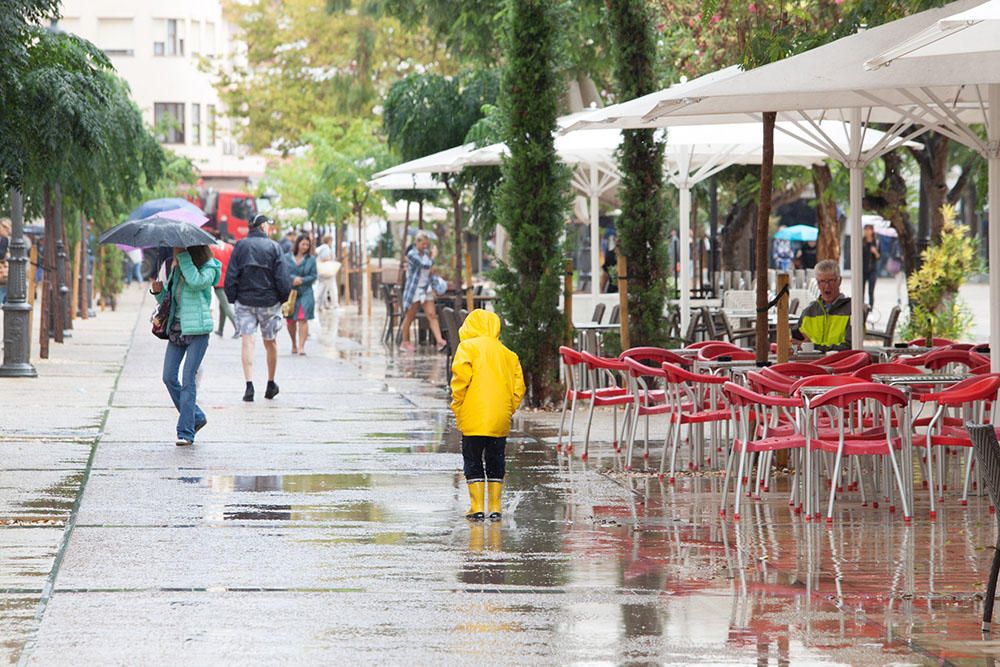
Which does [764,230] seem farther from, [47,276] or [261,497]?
[47,276]

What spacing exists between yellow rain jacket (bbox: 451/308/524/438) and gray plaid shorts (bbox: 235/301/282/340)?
28.1 feet

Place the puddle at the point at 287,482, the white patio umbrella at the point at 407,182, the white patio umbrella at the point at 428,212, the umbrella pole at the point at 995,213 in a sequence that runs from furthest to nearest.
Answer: the white patio umbrella at the point at 428,212 < the white patio umbrella at the point at 407,182 < the puddle at the point at 287,482 < the umbrella pole at the point at 995,213

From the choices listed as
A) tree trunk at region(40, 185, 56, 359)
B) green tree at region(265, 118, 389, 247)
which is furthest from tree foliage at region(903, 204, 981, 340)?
green tree at region(265, 118, 389, 247)

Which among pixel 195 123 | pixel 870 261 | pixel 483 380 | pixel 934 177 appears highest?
pixel 195 123

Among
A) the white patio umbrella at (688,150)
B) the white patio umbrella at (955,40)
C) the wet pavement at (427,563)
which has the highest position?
the white patio umbrella at (688,150)

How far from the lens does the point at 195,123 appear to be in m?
90.3

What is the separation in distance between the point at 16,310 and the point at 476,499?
1144cm

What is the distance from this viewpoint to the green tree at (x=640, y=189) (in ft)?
58.2

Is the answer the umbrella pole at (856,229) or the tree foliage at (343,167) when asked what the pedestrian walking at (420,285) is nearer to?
the umbrella pole at (856,229)

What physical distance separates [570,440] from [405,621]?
6.38 meters

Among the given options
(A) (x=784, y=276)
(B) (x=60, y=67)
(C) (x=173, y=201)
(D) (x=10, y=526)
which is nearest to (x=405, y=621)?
(D) (x=10, y=526)

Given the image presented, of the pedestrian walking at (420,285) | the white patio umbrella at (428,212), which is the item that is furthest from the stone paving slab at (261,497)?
the white patio umbrella at (428,212)

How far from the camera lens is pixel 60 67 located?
1574 cm

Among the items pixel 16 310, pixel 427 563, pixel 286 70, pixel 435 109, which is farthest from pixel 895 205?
pixel 286 70
